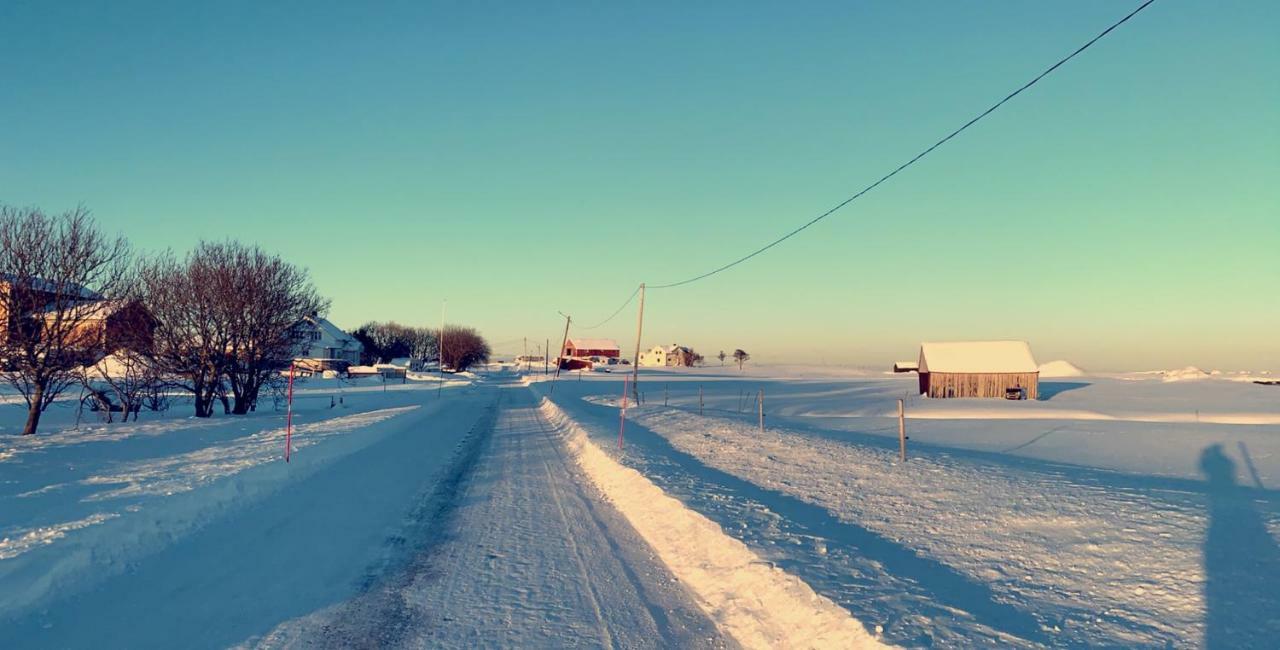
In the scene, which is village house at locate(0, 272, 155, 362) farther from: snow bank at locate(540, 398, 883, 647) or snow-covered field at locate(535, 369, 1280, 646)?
snow bank at locate(540, 398, 883, 647)

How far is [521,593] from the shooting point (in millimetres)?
6391

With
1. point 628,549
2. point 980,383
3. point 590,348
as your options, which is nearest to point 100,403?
point 628,549

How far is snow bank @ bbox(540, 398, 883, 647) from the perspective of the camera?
5281 mm

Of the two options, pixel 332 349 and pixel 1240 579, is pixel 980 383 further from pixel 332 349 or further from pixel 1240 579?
pixel 332 349

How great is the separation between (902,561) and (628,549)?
10.1 ft

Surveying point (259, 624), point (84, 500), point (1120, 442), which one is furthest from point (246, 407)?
point (1120, 442)

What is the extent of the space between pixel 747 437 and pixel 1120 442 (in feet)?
42.4

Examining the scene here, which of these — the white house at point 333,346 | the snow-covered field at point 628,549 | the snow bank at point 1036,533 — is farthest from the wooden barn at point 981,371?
the white house at point 333,346

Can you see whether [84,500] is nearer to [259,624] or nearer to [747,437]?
[259,624]

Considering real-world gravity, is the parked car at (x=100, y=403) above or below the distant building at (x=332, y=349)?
below

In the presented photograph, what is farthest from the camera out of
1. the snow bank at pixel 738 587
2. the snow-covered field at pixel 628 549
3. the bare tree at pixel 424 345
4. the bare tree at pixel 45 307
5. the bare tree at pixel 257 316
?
the bare tree at pixel 424 345

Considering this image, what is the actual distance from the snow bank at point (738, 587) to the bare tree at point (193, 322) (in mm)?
23700

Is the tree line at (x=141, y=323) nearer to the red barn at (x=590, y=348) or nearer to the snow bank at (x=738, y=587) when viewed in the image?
the snow bank at (x=738, y=587)

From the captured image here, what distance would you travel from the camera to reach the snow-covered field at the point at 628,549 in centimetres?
544
